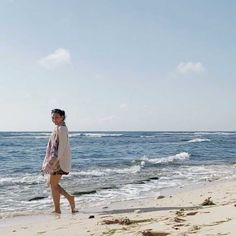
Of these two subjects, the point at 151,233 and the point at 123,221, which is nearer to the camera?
the point at 151,233

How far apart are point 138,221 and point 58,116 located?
2.70 meters

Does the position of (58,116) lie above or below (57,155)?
above

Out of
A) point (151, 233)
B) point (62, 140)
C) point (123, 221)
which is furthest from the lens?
point (62, 140)

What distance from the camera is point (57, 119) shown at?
308 inches

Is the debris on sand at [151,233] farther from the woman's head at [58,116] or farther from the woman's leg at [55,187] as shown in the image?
the woman's head at [58,116]

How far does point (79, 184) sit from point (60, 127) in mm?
4840

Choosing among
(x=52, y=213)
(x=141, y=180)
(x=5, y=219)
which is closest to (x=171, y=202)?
(x=52, y=213)

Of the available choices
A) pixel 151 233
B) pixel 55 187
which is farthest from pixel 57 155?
pixel 151 233

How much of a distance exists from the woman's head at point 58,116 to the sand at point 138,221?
5.30 feet

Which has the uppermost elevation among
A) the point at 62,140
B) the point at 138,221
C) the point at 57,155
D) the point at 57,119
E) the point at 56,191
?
the point at 57,119

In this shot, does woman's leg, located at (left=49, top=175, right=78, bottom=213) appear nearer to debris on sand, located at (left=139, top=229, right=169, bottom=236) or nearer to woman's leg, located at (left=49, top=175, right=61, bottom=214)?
woman's leg, located at (left=49, top=175, right=61, bottom=214)

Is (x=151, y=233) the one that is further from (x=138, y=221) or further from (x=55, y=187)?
(x=55, y=187)

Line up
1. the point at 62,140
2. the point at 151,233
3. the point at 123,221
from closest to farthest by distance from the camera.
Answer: the point at 151,233
the point at 123,221
the point at 62,140

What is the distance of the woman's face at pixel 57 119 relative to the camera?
781 centimetres
